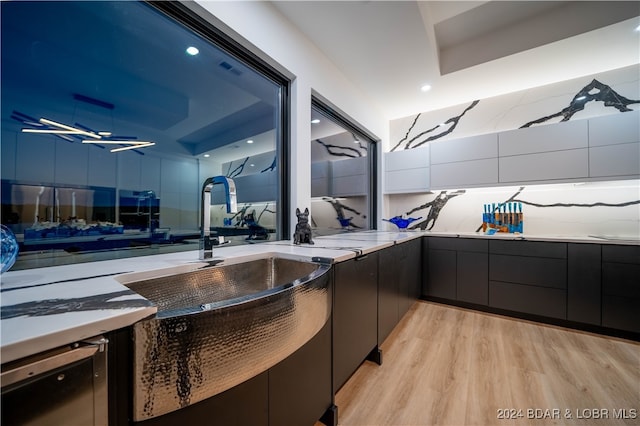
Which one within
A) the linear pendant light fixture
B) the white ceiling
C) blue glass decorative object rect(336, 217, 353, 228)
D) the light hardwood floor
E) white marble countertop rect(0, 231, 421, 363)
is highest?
the white ceiling

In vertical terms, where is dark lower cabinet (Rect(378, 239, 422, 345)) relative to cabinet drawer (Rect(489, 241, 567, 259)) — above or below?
below

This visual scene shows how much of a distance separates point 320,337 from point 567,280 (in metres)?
2.49

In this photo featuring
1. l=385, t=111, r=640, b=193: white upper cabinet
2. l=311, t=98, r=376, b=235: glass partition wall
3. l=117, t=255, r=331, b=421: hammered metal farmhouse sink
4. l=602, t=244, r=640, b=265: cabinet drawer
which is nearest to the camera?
l=117, t=255, r=331, b=421: hammered metal farmhouse sink

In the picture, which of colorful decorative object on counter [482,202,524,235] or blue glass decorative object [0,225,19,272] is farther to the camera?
colorful decorative object on counter [482,202,524,235]

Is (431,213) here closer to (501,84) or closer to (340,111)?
Answer: (501,84)

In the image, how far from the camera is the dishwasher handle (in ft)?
1.10

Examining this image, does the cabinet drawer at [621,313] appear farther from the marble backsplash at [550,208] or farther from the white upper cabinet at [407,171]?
the white upper cabinet at [407,171]

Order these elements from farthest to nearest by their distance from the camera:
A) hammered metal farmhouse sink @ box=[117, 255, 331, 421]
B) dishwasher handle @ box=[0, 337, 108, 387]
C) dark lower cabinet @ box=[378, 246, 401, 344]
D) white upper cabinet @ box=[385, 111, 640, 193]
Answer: white upper cabinet @ box=[385, 111, 640, 193] → dark lower cabinet @ box=[378, 246, 401, 344] → hammered metal farmhouse sink @ box=[117, 255, 331, 421] → dishwasher handle @ box=[0, 337, 108, 387]

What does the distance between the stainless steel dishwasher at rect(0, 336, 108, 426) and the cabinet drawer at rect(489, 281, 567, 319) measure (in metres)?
3.01

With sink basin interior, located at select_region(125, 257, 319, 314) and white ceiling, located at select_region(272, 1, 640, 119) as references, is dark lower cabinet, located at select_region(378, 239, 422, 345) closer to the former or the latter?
sink basin interior, located at select_region(125, 257, 319, 314)

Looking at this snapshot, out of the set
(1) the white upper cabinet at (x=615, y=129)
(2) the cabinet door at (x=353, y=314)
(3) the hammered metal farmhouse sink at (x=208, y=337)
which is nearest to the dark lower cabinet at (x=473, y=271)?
(1) the white upper cabinet at (x=615, y=129)

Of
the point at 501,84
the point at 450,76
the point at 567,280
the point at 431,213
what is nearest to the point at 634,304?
the point at 567,280

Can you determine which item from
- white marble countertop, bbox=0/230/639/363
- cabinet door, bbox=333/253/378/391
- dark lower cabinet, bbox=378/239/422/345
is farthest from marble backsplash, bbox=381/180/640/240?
white marble countertop, bbox=0/230/639/363

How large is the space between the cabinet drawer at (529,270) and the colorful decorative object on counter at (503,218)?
454mm
